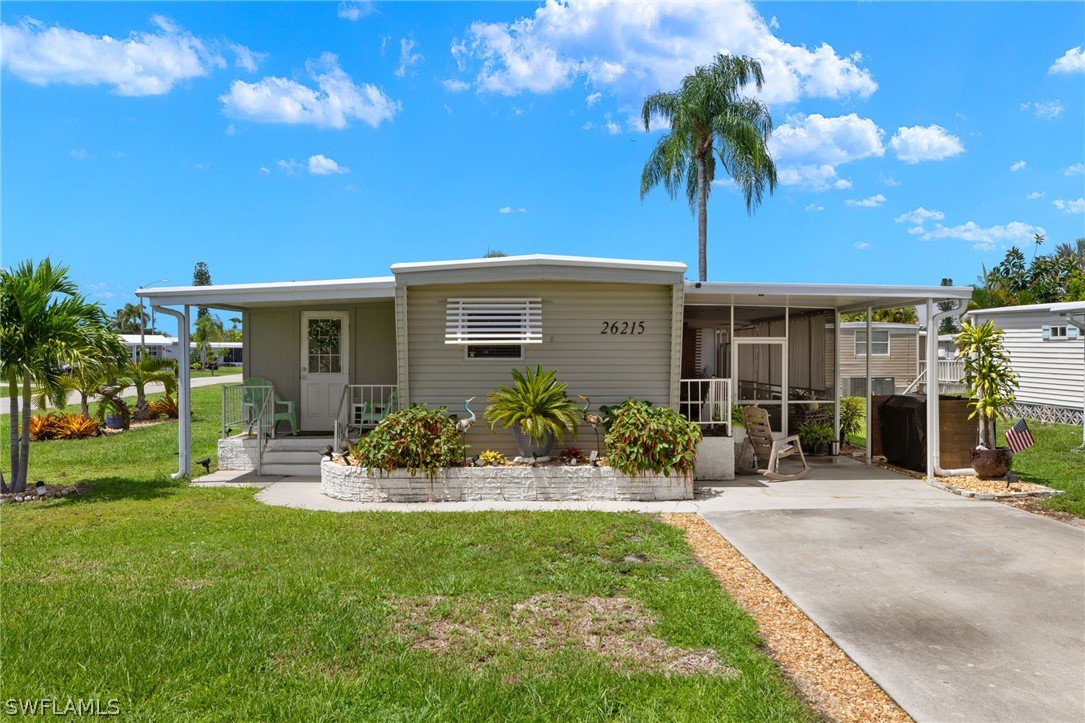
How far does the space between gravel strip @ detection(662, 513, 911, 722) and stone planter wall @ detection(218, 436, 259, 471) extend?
23.0ft

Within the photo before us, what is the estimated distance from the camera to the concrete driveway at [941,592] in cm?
320

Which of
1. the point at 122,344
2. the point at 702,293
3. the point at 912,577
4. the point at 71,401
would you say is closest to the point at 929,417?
the point at 702,293

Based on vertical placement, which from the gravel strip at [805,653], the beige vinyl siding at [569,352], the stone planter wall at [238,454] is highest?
the beige vinyl siding at [569,352]

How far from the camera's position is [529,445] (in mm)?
7660

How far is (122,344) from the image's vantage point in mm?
8180

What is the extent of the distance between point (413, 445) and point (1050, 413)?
1670cm

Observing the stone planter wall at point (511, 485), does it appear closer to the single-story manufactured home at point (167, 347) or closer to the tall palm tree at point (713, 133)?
the tall palm tree at point (713, 133)

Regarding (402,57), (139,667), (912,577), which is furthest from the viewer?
(402,57)

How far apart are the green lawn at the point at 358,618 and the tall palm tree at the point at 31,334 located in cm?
177

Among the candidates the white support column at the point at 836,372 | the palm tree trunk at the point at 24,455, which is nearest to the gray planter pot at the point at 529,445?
the white support column at the point at 836,372

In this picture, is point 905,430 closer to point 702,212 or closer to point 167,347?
point 702,212

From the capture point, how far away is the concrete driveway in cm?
320

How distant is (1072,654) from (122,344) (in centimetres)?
997

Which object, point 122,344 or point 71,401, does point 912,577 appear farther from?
point 71,401
